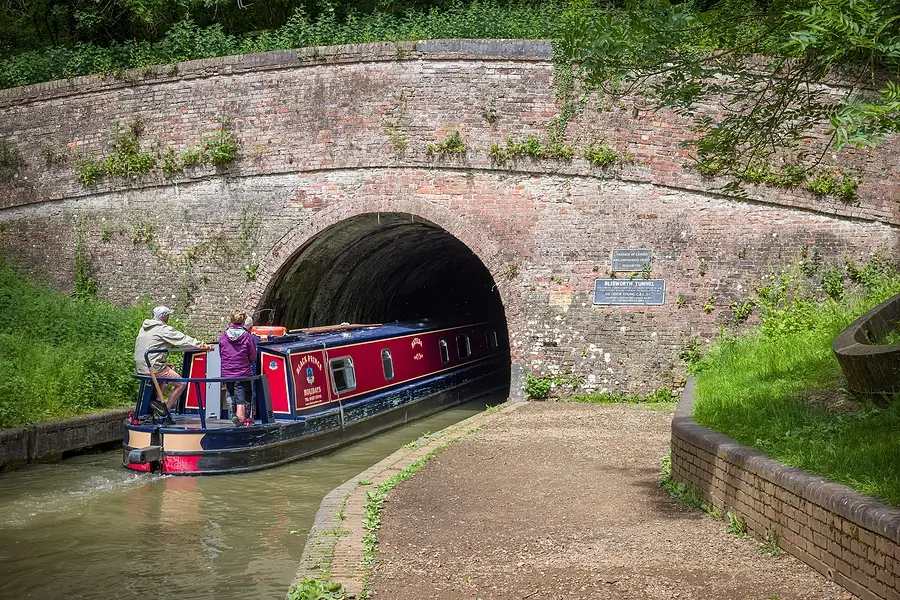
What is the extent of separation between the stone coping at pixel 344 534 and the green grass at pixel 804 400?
252cm

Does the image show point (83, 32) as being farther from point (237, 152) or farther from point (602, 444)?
point (602, 444)

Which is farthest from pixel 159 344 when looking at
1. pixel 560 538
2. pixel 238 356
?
pixel 560 538

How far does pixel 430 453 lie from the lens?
838cm

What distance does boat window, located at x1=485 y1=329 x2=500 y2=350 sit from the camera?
690 inches

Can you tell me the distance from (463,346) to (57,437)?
7.56m

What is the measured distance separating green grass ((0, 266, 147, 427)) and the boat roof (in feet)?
7.22

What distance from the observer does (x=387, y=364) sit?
12.9 meters

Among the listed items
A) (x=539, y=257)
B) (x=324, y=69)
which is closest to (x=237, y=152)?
(x=324, y=69)

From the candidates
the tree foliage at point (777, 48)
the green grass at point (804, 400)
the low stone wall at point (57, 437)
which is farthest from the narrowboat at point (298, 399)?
the tree foliage at point (777, 48)

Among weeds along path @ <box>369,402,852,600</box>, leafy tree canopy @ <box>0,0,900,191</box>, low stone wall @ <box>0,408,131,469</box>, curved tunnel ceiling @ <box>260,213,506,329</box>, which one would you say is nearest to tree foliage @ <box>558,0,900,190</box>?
leafy tree canopy @ <box>0,0,900,191</box>

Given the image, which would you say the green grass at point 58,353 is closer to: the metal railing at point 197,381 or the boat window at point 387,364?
the metal railing at point 197,381

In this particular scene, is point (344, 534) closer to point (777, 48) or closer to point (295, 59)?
point (777, 48)

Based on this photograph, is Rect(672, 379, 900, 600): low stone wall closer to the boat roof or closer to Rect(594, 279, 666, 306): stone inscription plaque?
the boat roof

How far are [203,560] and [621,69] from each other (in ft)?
14.6
